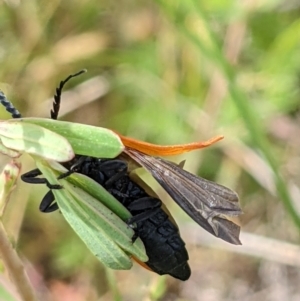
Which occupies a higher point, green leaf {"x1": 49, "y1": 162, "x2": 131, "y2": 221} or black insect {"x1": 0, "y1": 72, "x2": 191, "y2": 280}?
green leaf {"x1": 49, "y1": 162, "x2": 131, "y2": 221}

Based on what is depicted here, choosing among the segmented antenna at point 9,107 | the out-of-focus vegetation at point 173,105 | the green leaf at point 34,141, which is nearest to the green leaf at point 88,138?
the green leaf at point 34,141

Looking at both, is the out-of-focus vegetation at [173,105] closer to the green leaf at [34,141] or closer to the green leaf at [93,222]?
the green leaf at [93,222]

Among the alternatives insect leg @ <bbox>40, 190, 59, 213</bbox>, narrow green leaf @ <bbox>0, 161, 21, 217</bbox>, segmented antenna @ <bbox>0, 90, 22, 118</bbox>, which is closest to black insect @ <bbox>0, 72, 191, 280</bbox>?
insect leg @ <bbox>40, 190, 59, 213</bbox>

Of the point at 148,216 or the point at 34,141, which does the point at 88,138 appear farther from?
the point at 148,216

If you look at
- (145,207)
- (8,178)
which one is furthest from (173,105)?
(8,178)

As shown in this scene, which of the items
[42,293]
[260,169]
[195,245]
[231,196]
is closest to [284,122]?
[260,169]

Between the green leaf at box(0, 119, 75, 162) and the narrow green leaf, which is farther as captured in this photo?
the narrow green leaf

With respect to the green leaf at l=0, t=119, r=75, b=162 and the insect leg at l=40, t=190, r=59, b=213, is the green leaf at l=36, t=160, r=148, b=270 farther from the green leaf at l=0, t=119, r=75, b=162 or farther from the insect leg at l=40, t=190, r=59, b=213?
the insect leg at l=40, t=190, r=59, b=213
